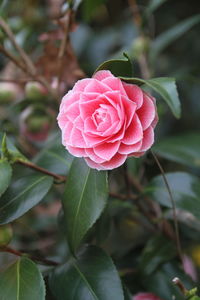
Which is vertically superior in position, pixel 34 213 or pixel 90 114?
pixel 90 114

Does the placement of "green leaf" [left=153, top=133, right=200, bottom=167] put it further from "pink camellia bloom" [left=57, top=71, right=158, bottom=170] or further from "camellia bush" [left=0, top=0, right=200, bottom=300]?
"pink camellia bloom" [left=57, top=71, right=158, bottom=170]

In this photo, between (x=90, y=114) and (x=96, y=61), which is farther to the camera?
(x=96, y=61)

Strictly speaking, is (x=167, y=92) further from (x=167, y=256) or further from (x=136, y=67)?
(x=136, y=67)

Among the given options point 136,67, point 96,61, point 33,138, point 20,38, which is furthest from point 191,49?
point 33,138

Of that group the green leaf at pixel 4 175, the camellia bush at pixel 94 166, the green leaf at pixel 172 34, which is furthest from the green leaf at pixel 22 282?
the green leaf at pixel 172 34

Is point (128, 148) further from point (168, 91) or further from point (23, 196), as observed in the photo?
point (23, 196)
